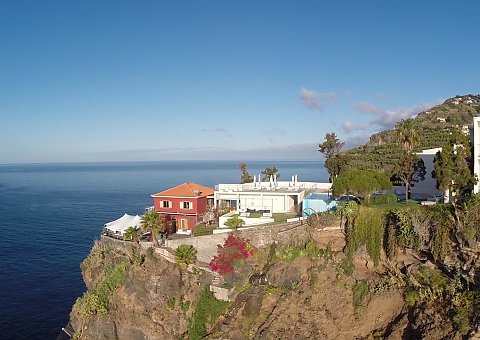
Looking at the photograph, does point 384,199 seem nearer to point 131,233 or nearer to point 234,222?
point 234,222

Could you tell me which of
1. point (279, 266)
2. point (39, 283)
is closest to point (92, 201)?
point (39, 283)

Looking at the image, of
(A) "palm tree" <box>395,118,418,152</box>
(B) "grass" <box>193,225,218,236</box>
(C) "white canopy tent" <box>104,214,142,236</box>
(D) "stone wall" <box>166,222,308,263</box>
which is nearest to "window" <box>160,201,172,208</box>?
(C) "white canopy tent" <box>104,214,142,236</box>

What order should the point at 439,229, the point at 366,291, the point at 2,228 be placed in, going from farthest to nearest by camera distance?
1. the point at 2,228
2. the point at 366,291
3. the point at 439,229

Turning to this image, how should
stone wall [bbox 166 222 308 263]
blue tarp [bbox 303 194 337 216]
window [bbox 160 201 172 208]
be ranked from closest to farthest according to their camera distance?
stone wall [bbox 166 222 308 263]
blue tarp [bbox 303 194 337 216]
window [bbox 160 201 172 208]

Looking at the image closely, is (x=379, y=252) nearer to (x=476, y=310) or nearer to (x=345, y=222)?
(x=345, y=222)

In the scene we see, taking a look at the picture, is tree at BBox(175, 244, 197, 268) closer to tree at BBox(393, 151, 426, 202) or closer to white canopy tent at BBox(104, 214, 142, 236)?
white canopy tent at BBox(104, 214, 142, 236)

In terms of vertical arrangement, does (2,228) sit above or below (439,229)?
below

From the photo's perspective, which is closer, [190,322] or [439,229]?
[439,229]

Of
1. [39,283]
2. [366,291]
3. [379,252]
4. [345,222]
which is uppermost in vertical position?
[345,222]
